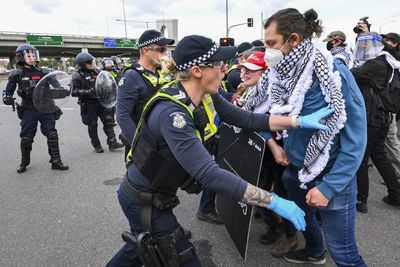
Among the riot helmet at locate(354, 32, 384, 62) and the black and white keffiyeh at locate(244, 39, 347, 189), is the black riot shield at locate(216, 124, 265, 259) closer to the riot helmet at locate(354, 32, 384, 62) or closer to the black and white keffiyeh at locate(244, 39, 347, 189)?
the black and white keffiyeh at locate(244, 39, 347, 189)

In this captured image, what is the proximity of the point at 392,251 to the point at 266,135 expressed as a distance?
156 cm

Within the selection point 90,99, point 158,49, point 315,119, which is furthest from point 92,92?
point 315,119

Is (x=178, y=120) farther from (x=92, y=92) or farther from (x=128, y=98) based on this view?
(x=92, y=92)

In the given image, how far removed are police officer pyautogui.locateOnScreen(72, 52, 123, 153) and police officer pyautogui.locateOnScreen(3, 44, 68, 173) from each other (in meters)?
1.10

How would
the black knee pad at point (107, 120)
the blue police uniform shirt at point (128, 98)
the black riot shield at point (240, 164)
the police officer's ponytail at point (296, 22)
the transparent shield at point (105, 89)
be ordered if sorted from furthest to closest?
the black knee pad at point (107, 120)
the transparent shield at point (105, 89)
the blue police uniform shirt at point (128, 98)
the black riot shield at point (240, 164)
the police officer's ponytail at point (296, 22)

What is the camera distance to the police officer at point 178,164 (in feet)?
5.13

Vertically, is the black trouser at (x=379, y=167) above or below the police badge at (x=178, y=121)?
below

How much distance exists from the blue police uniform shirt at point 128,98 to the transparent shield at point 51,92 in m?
2.67

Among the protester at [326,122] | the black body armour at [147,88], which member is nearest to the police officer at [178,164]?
the protester at [326,122]

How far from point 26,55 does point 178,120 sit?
4505mm

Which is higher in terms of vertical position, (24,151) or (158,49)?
(158,49)

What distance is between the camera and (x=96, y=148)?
21.1 ft

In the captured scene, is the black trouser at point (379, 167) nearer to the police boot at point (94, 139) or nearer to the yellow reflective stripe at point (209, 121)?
the yellow reflective stripe at point (209, 121)

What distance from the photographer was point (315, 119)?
1788 millimetres
